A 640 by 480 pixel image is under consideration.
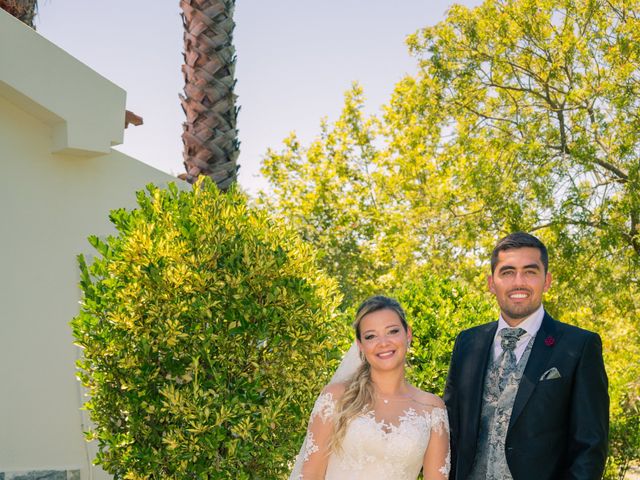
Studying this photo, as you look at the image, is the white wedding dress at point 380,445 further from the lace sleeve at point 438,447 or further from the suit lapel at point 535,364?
the suit lapel at point 535,364

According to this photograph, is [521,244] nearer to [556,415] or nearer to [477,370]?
[477,370]

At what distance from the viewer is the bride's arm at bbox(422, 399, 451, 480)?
416cm

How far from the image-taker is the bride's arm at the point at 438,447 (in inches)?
164

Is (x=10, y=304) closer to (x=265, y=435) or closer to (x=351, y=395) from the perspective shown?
(x=265, y=435)

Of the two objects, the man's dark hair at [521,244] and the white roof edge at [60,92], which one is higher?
the white roof edge at [60,92]

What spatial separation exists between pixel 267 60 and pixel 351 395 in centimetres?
1620

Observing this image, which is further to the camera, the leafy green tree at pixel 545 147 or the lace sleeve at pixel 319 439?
the leafy green tree at pixel 545 147

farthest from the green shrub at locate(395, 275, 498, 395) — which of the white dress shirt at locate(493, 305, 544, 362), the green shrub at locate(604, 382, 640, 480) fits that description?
the green shrub at locate(604, 382, 640, 480)

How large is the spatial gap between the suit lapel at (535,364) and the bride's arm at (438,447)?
0.52 metres

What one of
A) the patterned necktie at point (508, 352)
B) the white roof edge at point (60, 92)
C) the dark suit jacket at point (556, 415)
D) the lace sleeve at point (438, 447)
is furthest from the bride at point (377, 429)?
the white roof edge at point (60, 92)

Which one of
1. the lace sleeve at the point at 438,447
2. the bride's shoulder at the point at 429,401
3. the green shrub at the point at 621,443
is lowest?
the green shrub at the point at 621,443

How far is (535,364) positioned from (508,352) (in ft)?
0.58

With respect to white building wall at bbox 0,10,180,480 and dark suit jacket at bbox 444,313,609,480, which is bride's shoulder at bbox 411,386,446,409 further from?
white building wall at bbox 0,10,180,480

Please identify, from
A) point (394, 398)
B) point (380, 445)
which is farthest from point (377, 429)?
point (394, 398)
